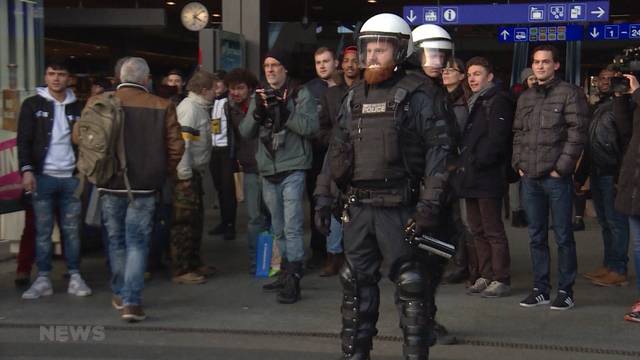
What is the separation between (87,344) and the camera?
5398 mm

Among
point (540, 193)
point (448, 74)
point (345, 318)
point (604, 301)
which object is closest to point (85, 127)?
point (345, 318)

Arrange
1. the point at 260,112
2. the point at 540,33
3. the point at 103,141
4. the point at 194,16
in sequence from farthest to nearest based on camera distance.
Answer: the point at 194,16
the point at 540,33
the point at 260,112
the point at 103,141

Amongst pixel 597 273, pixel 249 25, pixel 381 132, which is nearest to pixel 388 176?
pixel 381 132

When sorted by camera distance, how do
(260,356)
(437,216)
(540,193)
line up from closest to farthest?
(437,216) < (260,356) < (540,193)

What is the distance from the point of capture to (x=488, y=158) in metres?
6.59

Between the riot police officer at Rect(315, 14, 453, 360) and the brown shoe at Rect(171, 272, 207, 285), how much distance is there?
266 centimetres

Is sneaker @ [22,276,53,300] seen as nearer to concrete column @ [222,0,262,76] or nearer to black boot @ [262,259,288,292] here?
black boot @ [262,259,288,292]

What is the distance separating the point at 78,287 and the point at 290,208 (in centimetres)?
179

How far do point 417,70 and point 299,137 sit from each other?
5.66 ft

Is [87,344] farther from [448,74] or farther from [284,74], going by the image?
[448,74]

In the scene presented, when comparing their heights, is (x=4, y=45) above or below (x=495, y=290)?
above

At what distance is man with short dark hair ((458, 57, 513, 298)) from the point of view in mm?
6562

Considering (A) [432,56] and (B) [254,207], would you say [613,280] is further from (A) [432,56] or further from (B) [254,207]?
(B) [254,207]

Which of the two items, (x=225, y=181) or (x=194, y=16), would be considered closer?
(x=225, y=181)
